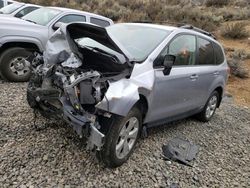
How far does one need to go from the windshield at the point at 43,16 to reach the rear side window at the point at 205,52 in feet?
11.9

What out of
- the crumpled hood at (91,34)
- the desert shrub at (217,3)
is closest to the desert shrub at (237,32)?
the desert shrub at (217,3)

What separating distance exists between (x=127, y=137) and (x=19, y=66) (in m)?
3.77

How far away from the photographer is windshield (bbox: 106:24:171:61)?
4.84 m

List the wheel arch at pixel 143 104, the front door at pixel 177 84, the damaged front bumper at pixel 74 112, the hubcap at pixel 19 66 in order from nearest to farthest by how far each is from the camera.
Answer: the damaged front bumper at pixel 74 112
the wheel arch at pixel 143 104
the front door at pixel 177 84
the hubcap at pixel 19 66

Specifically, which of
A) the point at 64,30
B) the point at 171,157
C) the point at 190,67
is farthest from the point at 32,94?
the point at 190,67

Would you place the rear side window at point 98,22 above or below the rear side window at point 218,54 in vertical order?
below

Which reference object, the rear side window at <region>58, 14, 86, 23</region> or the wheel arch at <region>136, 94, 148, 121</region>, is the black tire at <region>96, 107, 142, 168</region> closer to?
the wheel arch at <region>136, 94, 148, 121</region>

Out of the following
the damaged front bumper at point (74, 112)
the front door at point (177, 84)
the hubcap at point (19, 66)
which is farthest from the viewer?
the hubcap at point (19, 66)

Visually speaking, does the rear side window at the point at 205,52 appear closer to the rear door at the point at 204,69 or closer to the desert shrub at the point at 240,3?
the rear door at the point at 204,69

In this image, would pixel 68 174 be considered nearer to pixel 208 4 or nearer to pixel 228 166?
pixel 228 166

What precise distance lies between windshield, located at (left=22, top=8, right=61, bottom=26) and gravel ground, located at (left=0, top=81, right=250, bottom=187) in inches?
91.8

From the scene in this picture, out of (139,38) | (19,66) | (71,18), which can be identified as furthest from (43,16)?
(139,38)

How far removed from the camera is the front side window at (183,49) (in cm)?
521

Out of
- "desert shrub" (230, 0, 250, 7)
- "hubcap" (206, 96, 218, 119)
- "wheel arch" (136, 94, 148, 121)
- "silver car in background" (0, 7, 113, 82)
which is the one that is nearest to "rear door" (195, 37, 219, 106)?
"hubcap" (206, 96, 218, 119)
